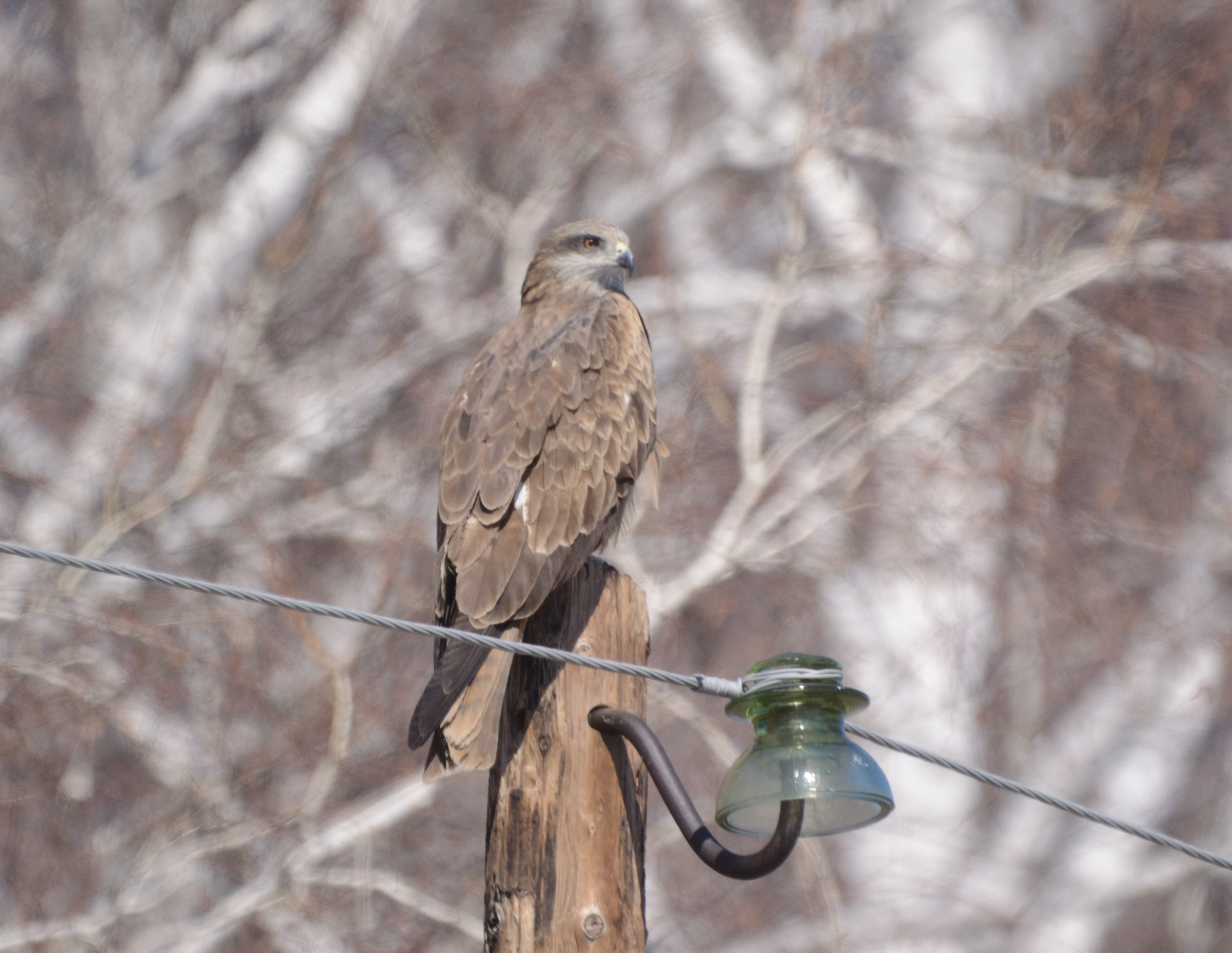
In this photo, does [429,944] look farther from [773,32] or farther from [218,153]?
[773,32]

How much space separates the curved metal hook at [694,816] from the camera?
9.09 feet

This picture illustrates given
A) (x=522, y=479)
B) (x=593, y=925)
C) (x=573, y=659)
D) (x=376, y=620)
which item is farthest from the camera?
(x=522, y=479)

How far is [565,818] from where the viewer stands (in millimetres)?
2943

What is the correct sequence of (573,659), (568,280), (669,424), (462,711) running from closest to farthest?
(573,659), (462,711), (568,280), (669,424)

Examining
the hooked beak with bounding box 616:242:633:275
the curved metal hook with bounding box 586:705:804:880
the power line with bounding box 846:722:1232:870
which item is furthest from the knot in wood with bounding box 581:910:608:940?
the hooked beak with bounding box 616:242:633:275

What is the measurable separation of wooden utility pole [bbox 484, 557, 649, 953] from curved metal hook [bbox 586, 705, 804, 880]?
86mm

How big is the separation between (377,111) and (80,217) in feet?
6.67

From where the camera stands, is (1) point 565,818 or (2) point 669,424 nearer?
(1) point 565,818

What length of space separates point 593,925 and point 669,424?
5687 mm

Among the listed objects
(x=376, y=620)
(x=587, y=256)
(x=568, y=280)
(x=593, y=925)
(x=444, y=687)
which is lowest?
(x=593, y=925)

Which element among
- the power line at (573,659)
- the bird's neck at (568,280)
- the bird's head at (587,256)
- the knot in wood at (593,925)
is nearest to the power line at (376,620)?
the power line at (573,659)

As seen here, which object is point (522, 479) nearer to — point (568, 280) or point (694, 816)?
point (694, 816)

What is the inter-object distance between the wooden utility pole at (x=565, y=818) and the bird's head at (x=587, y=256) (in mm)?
2049

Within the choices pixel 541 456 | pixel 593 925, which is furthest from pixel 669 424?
pixel 593 925
